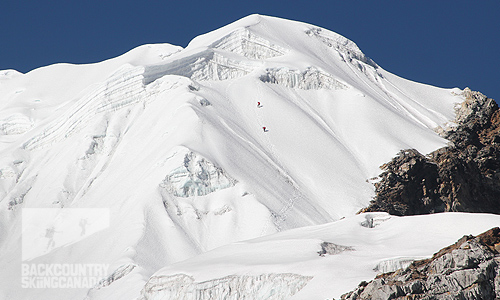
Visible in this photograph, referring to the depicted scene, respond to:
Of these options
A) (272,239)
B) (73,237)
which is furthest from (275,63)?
(272,239)

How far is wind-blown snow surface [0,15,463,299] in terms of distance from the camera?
83.8 metres

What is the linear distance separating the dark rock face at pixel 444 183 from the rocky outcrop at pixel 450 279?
1061 inches

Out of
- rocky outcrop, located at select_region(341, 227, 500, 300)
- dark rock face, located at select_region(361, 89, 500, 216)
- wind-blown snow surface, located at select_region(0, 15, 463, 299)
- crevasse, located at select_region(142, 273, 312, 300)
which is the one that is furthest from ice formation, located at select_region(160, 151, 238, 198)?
rocky outcrop, located at select_region(341, 227, 500, 300)

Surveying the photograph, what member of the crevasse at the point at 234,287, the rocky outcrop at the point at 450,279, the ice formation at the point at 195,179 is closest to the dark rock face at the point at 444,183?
the crevasse at the point at 234,287

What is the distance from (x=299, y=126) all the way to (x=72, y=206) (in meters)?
30.2

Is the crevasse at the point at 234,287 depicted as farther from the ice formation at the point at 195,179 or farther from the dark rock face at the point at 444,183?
the ice formation at the point at 195,179

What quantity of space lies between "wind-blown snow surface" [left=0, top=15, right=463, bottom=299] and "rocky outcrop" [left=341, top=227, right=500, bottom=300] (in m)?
38.8

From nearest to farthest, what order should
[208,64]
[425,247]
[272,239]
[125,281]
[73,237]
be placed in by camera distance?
[425,247]
[272,239]
[125,281]
[73,237]
[208,64]

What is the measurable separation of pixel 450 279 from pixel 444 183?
31576 mm

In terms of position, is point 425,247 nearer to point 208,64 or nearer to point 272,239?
point 272,239

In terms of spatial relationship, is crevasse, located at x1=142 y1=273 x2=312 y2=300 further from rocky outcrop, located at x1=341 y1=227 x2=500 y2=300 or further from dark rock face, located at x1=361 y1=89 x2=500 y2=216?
dark rock face, located at x1=361 y1=89 x2=500 y2=216

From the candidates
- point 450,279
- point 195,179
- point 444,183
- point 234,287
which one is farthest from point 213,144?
point 450,279

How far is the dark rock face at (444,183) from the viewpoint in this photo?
63844 mm

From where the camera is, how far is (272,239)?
53000mm
